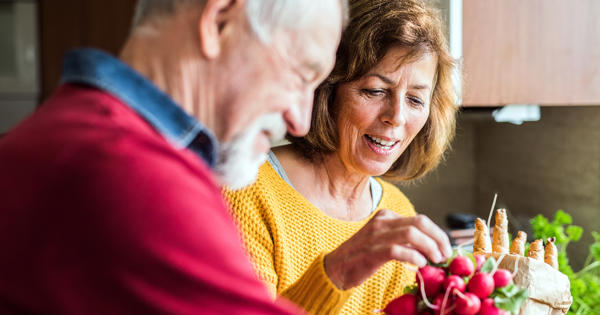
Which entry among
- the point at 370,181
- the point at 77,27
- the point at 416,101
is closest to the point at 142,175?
the point at 416,101

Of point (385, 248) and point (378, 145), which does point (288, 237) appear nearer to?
point (378, 145)

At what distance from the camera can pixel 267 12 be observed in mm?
583

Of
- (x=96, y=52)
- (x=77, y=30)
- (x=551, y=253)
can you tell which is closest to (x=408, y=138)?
(x=551, y=253)

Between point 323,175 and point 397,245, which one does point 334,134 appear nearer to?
point 323,175

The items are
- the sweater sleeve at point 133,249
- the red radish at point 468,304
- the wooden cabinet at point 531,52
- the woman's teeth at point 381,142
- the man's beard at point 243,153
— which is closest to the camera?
the sweater sleeve at point 133,249

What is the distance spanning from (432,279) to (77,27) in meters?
2.24

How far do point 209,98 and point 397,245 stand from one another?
0.39 metres

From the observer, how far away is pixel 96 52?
538 mm

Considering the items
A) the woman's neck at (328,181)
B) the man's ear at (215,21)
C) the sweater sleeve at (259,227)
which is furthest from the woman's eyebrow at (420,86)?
the man's ear at (215,21)

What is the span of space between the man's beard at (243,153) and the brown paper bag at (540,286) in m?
0.44

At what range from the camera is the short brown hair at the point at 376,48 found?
1.22 m

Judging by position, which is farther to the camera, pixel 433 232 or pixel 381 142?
pixel 381 142

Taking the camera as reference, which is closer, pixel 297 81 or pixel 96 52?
pixel 96 52

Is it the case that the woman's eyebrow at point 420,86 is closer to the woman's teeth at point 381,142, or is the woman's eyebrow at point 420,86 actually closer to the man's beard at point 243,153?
the woman's teeth at point 381,142
